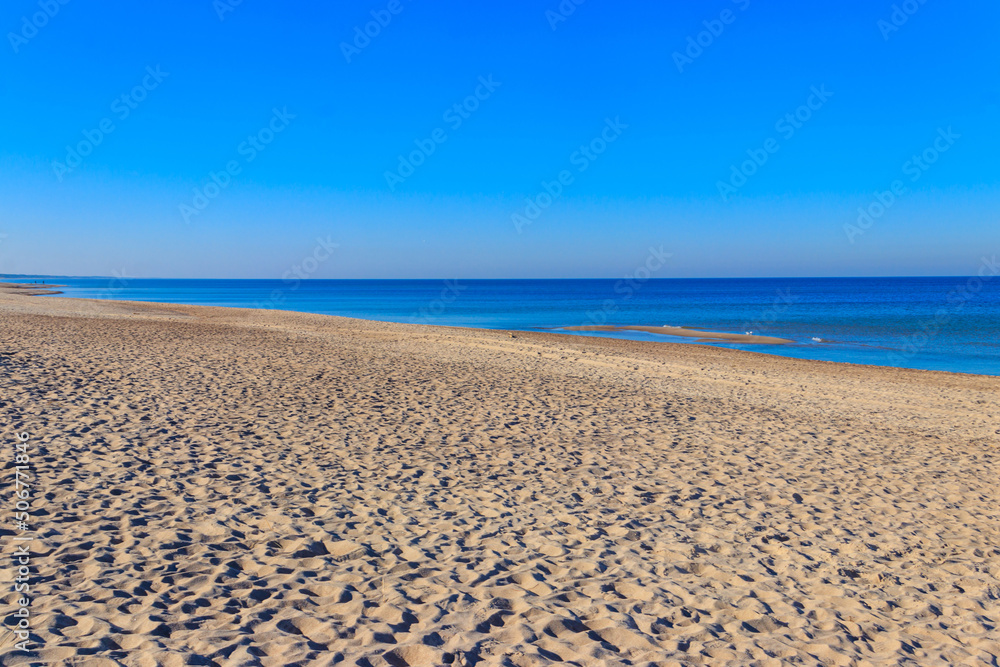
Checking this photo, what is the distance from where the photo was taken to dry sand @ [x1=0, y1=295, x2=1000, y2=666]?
164 inches

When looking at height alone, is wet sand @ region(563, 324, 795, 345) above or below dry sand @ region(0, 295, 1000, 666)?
below

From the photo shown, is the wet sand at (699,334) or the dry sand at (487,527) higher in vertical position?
the dry sand at (487,527)

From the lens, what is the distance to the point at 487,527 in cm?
610

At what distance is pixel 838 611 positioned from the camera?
4.84 metres

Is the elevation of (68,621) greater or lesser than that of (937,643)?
greater

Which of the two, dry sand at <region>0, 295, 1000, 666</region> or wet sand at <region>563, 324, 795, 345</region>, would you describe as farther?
wet sand at <region>563, 324, 795, 345</region>

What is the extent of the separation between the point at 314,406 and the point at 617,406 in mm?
5683

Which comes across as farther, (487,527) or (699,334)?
(699,334)

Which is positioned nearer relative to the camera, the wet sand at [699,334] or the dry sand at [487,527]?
the dry sand at [487,527]

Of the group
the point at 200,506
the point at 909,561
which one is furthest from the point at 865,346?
the point at 200,506

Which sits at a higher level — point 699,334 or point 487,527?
point 487,527

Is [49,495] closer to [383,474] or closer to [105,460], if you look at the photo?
[105,460]

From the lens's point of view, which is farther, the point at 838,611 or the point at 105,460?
the point at 105,460

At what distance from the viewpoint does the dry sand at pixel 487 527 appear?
4164 millimetres
